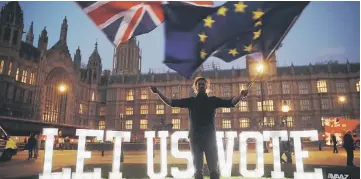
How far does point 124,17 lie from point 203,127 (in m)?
3.64

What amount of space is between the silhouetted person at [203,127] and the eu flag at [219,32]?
108 cm

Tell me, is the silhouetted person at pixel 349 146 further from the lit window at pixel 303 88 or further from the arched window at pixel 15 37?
the arched window at pixel 15 37

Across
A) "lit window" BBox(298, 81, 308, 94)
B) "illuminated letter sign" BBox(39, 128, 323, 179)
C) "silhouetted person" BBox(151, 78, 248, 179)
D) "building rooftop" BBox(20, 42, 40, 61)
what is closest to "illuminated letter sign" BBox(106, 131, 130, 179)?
"illuminated letter sign" BBox(39, 128, 323, 179)

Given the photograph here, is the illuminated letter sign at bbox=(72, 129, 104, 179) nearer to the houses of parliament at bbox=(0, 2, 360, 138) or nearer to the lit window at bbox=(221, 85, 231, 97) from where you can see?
the houses of parliament at bbox=(0, 2, 360, 138)

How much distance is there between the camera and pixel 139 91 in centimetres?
5225

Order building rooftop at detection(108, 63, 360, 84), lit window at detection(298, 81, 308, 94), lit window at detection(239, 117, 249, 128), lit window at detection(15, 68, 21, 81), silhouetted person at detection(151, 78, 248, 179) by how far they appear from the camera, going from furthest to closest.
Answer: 1. building rooftop at detection(108, 63, 360, 84)
2. lit window at detection(298, 81, 308, 94)
3. lit window at detection(239, 117, 249, 128)
4. lit window at detection(15, 68, 21, 81)
5. silhouetted person at detection(151, 78, 248, 179)

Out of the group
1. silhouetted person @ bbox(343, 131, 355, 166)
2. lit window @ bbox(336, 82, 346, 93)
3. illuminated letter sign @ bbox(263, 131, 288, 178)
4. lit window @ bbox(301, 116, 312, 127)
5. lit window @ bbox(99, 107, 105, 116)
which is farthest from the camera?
lit window @ bbox(99, 107, 105, 116)

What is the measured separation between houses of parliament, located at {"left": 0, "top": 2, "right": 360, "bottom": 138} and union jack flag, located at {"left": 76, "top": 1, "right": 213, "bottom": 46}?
107 ft

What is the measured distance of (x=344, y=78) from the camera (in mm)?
45812

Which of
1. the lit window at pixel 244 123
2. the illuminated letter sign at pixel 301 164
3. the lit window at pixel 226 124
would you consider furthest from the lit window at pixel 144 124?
the illuminated letter sign at pixel 301 164

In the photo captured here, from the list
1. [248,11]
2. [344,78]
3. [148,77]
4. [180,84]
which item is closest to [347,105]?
[344,78]

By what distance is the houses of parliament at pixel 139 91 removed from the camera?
122ft

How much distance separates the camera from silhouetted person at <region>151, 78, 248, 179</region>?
412 centimetres

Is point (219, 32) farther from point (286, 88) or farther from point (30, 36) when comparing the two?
point (30, 36)
